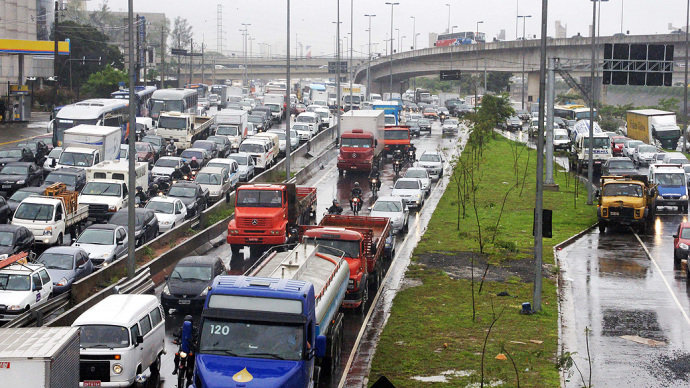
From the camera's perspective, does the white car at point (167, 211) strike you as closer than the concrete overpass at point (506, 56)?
Yes

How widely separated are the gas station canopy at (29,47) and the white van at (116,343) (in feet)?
242

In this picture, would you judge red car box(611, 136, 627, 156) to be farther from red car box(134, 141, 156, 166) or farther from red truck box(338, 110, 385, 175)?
red car box(134, 141, 156, 166)

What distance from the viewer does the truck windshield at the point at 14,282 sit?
24.3 m

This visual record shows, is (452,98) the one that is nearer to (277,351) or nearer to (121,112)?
(121,112)

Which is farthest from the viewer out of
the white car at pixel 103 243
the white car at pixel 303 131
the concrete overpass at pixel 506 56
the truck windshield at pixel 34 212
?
the concrete overpass at pixel 506 56

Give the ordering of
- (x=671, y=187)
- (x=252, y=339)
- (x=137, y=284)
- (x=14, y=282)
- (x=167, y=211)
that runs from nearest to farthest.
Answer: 1. (x=252, y=339)
2. (x=14, y=282)
3. (x=137, y=284)
4. (x=167, y=211)
5. (x=671, y=187)

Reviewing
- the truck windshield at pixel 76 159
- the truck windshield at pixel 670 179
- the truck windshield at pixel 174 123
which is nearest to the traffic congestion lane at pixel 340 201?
the truck windshield at pixel 174 123

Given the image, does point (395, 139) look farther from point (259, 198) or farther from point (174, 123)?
point (259, 198)

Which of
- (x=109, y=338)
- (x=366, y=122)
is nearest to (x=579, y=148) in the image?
(x=366, y=122)

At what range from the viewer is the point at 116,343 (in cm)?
1894

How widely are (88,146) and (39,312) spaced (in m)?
29.7

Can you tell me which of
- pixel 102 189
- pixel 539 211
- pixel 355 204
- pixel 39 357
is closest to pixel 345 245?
pixel 539 211

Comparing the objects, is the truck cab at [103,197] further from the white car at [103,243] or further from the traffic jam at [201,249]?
the white car at [103,243]

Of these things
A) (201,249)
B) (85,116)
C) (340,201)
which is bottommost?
(201,249)
